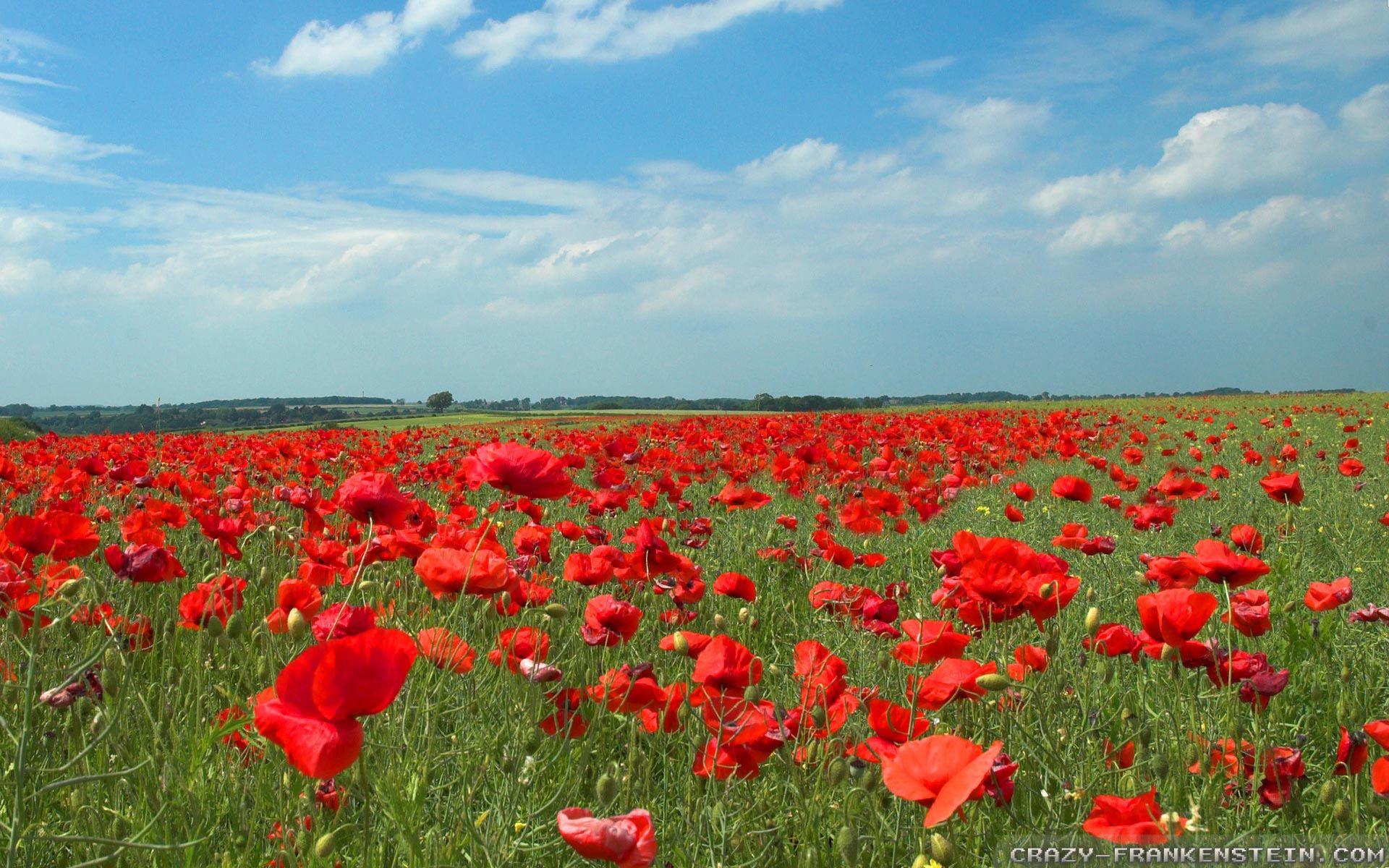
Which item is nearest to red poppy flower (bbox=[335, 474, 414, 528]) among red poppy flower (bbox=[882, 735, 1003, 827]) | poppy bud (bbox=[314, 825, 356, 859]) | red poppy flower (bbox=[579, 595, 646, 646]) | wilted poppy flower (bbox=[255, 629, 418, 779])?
red poppy flower (bbox=[579, 595, 646, 646])

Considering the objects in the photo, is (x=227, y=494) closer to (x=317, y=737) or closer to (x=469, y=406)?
(x=317, y=737)

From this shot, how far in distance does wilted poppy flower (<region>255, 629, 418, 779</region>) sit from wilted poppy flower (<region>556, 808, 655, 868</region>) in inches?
10.2

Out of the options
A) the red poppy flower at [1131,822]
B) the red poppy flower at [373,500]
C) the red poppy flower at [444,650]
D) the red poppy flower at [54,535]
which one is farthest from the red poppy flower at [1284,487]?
the red poppy flower at [54,535]

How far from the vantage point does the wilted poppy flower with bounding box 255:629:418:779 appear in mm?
1037

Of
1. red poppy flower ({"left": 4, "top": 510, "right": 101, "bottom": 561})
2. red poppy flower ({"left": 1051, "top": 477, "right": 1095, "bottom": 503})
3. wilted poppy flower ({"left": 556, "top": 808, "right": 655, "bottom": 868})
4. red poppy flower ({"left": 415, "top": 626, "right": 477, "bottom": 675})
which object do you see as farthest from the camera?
red poppy flower ({"left": 1051, "top": 477, "right": 1095, "bottom": 503})

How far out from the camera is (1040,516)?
6176 millimetres

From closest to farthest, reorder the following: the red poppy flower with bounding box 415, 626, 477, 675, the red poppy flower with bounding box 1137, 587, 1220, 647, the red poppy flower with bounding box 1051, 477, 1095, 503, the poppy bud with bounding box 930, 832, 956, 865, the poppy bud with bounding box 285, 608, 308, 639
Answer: the poppy bud with bounding box 930, 832, 956, 865 → the red poppy flower with bounding box 1137, 587, 1220, 647 → the poppy bud with bounding box 285, 608, 308, 639 → the red poppy flower with bounding box 415, 626, 477, 675 → the red poppy flower with bounding box 1051, 477, 1095, 503

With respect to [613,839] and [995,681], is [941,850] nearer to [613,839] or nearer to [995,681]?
[995,681]

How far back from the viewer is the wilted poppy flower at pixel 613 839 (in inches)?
38.8

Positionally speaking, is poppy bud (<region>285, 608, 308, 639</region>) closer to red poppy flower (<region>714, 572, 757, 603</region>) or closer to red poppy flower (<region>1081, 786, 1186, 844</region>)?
red poppy flower (<region>714, 572, 757, 603</region>)

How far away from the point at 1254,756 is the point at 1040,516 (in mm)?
4582

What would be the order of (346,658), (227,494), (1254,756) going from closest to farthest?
(346,658)
(1254,756)
(227,494)

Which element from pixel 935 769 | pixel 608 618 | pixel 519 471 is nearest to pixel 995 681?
pixel 935 769

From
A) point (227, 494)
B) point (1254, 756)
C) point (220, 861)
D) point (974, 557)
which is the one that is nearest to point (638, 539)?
point (974, 557)
